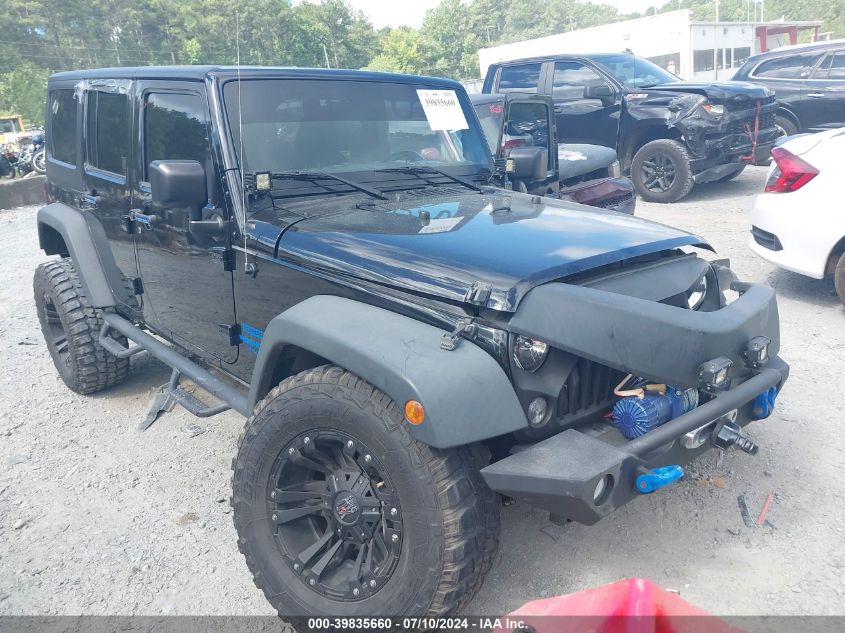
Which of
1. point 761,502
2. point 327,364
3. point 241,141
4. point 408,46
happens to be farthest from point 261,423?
point 408,46

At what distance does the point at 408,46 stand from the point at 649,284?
209ft

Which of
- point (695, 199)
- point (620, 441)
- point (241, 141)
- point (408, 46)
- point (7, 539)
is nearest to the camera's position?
point (620, 441)

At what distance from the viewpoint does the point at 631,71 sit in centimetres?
998

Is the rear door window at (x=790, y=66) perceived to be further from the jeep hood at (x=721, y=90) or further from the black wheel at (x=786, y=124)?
the jeep hood at (x=721, y=90)

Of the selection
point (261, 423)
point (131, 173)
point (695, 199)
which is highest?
point (131, 173)

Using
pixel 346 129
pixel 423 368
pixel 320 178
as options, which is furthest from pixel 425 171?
pixel 423 368

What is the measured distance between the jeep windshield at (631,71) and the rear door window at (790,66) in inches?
93.1

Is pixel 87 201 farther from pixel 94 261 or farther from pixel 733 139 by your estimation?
pixel 733 139

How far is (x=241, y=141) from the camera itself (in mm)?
3006

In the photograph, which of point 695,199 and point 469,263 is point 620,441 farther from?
point 695,199

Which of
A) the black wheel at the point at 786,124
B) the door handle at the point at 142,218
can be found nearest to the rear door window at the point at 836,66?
the black wheel at the point at 786,124

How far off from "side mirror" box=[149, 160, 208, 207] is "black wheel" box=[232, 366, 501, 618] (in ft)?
3.08

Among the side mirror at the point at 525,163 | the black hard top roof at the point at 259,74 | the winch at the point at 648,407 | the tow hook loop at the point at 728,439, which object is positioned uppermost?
the black hard top roof at the point at 259,74

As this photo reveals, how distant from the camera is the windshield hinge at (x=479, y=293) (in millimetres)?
2273
